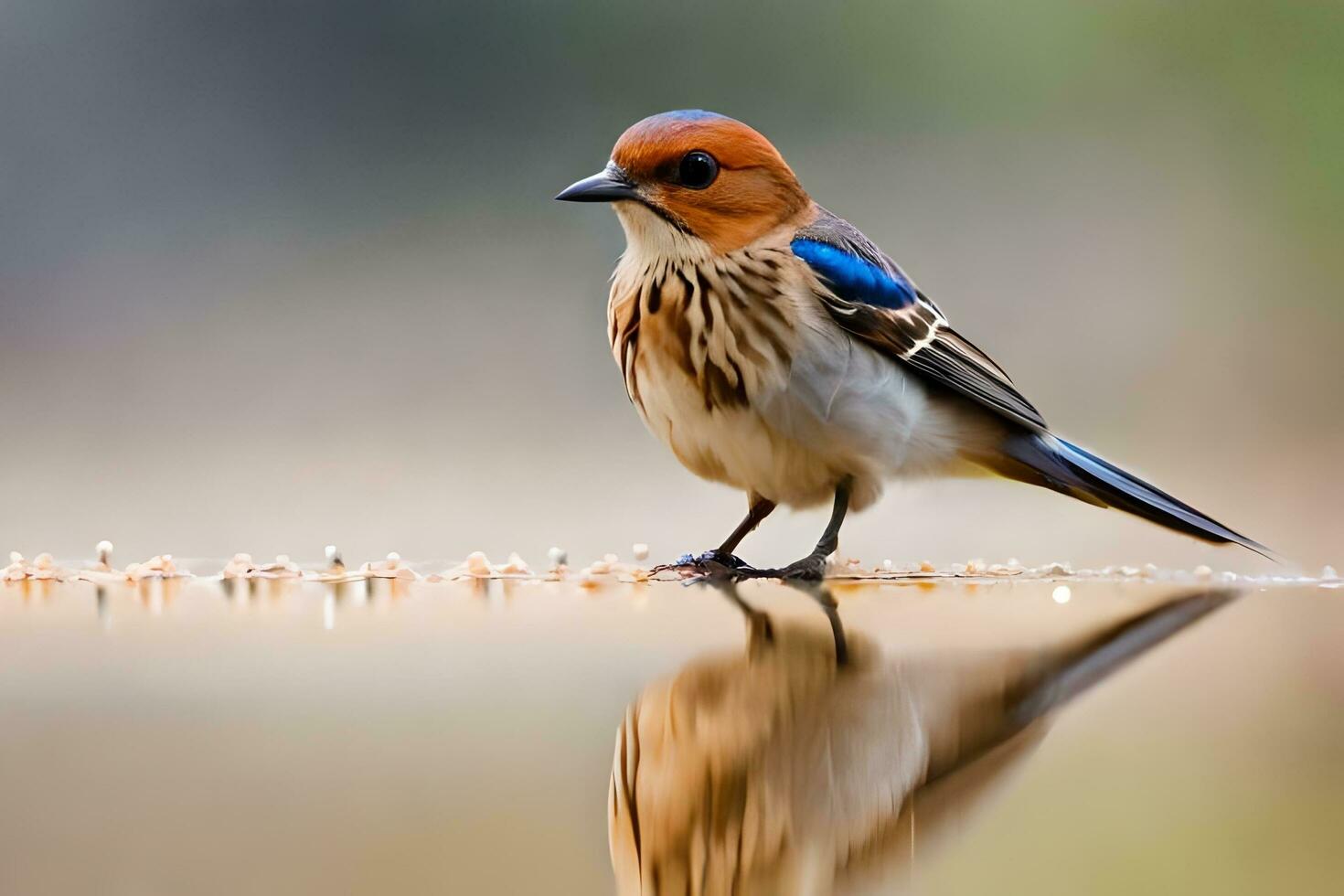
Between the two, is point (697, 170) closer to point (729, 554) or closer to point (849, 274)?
point (849, 274)

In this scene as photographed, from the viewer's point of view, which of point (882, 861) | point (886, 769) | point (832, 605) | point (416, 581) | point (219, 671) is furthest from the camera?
point (416, 581)

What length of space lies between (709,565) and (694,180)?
34.0 inches

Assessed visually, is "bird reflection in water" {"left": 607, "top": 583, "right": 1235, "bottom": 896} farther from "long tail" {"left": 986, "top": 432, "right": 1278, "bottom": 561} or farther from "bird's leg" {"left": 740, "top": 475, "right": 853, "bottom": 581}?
"long tail" {"left": 986, "top": 432, "right": 1278, "bottom": 561}

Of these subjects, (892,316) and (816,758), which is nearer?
(816,758)

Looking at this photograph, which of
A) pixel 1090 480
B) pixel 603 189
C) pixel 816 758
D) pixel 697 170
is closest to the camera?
pixel 816 758

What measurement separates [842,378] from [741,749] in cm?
174

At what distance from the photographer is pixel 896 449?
297cm

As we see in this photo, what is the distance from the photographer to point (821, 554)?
288cm

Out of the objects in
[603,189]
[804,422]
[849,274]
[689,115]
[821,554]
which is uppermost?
[689,115]

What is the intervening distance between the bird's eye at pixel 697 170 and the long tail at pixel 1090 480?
1003 millimetres

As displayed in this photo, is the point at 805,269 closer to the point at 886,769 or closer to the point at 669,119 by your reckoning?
the point at 669,119

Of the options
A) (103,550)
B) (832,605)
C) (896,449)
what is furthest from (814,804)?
(103,550)

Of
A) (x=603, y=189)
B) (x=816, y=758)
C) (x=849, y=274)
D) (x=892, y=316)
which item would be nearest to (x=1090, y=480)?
(x=892, y=316)

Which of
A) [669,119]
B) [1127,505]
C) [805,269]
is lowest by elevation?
[1127,505]
